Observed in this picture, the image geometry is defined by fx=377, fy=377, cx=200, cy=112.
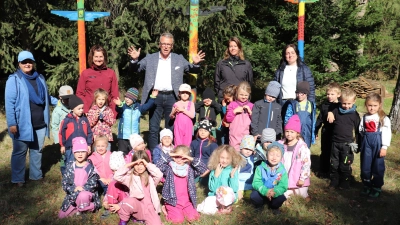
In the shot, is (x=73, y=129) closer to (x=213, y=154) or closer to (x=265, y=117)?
(x=213, y=154)

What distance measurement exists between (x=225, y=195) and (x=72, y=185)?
1947 millimetres

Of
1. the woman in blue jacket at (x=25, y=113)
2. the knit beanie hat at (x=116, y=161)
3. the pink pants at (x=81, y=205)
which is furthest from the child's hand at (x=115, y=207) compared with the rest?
the woman in blue jacket at (x=25, y=113)

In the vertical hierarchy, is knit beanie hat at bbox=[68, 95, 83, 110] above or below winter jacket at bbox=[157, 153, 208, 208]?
above

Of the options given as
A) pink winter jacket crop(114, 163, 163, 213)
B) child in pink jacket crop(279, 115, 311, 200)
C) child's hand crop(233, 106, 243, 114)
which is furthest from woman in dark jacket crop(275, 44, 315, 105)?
pink winter jacket crop(114, 163, 163, 213)

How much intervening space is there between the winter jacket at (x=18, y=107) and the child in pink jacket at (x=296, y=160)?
3709mm

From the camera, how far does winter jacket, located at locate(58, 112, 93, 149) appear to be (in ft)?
17.9

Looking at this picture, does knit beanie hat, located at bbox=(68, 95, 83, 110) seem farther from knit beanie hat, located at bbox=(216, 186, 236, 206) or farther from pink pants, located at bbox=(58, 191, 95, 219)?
knit beanie hat, located at bbox=(216, 186, 236, 206)

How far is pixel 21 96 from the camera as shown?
17.9 ft

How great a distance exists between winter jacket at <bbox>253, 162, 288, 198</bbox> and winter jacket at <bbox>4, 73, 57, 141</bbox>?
3.32m

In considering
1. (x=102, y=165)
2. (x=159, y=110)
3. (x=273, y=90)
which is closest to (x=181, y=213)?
(x=102, y=165)

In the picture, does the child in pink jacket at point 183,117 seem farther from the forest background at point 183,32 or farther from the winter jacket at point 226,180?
the forest background at point 183,32

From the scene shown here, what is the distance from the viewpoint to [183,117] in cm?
604

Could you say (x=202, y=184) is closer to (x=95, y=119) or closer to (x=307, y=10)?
(x=95, y=119)

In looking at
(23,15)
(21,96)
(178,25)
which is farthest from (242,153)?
(23,15)
